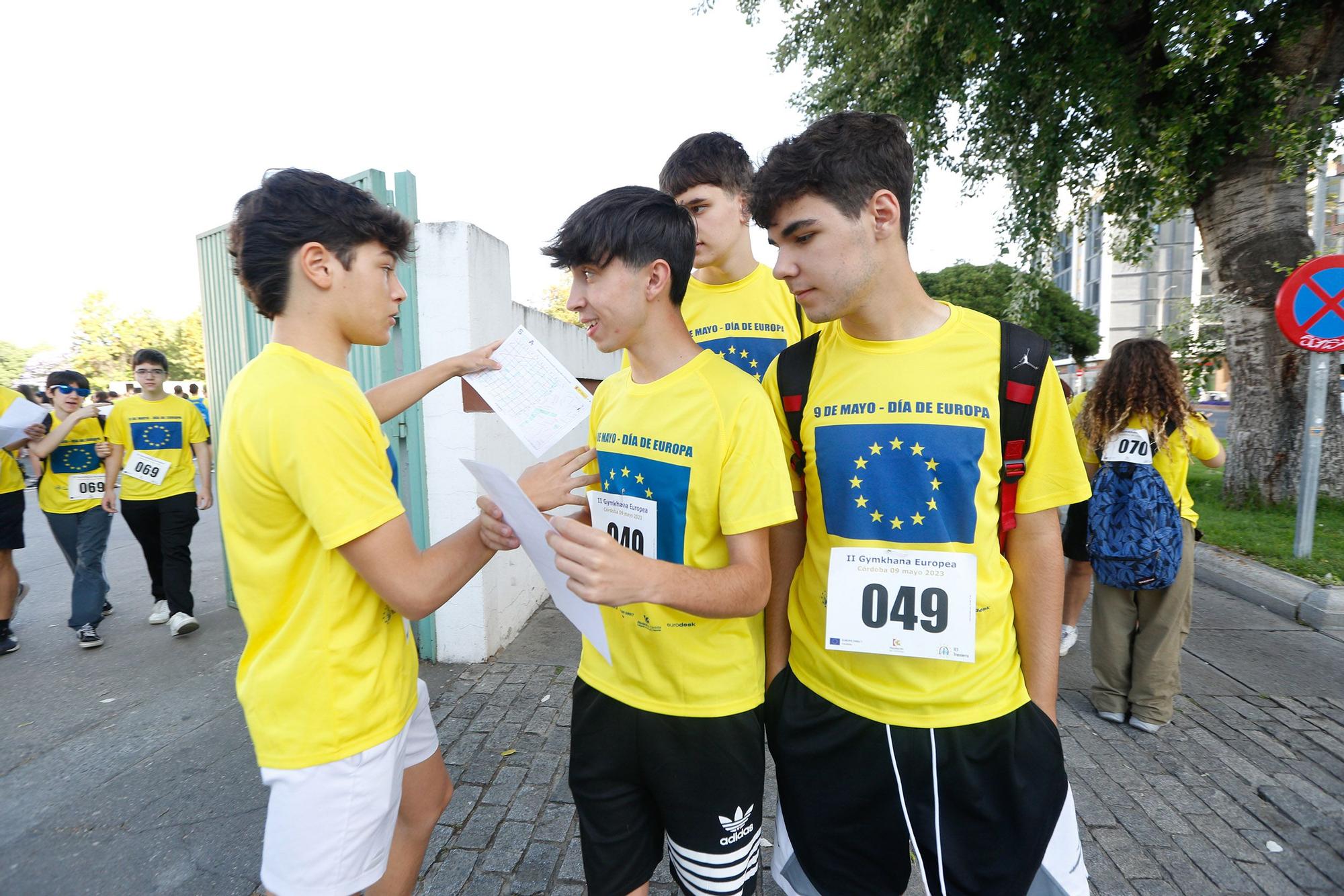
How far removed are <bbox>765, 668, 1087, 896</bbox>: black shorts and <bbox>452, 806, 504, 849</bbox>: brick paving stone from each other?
5.15 feet

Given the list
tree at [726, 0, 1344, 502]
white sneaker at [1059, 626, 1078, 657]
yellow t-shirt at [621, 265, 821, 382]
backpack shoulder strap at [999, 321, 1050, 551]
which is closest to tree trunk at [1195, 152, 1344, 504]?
tree at [726, 0, 1344, 502]

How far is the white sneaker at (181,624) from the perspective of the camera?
5000 millimetres

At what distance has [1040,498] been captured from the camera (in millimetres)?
1490

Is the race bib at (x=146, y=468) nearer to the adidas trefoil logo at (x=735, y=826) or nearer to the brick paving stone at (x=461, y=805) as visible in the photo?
the brick paving stone at (x=461, y=805)

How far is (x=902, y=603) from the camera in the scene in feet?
4.73

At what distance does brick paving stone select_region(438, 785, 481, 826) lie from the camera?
2740 millimetres

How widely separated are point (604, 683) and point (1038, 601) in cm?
104

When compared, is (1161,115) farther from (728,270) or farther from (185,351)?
(185,351)

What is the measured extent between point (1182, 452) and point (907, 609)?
123 inches

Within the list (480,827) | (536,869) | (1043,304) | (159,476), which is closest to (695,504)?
(536,869)

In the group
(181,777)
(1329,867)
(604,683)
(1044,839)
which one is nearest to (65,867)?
(181,777)

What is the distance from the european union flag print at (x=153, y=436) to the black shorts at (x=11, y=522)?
834 millimetres

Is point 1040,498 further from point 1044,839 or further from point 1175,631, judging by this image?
point 1175,631

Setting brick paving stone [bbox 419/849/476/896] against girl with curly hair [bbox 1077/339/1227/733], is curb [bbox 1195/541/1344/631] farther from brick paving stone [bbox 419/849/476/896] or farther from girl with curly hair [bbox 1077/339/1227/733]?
brick paving stone [bbox 419/849/476/896]
